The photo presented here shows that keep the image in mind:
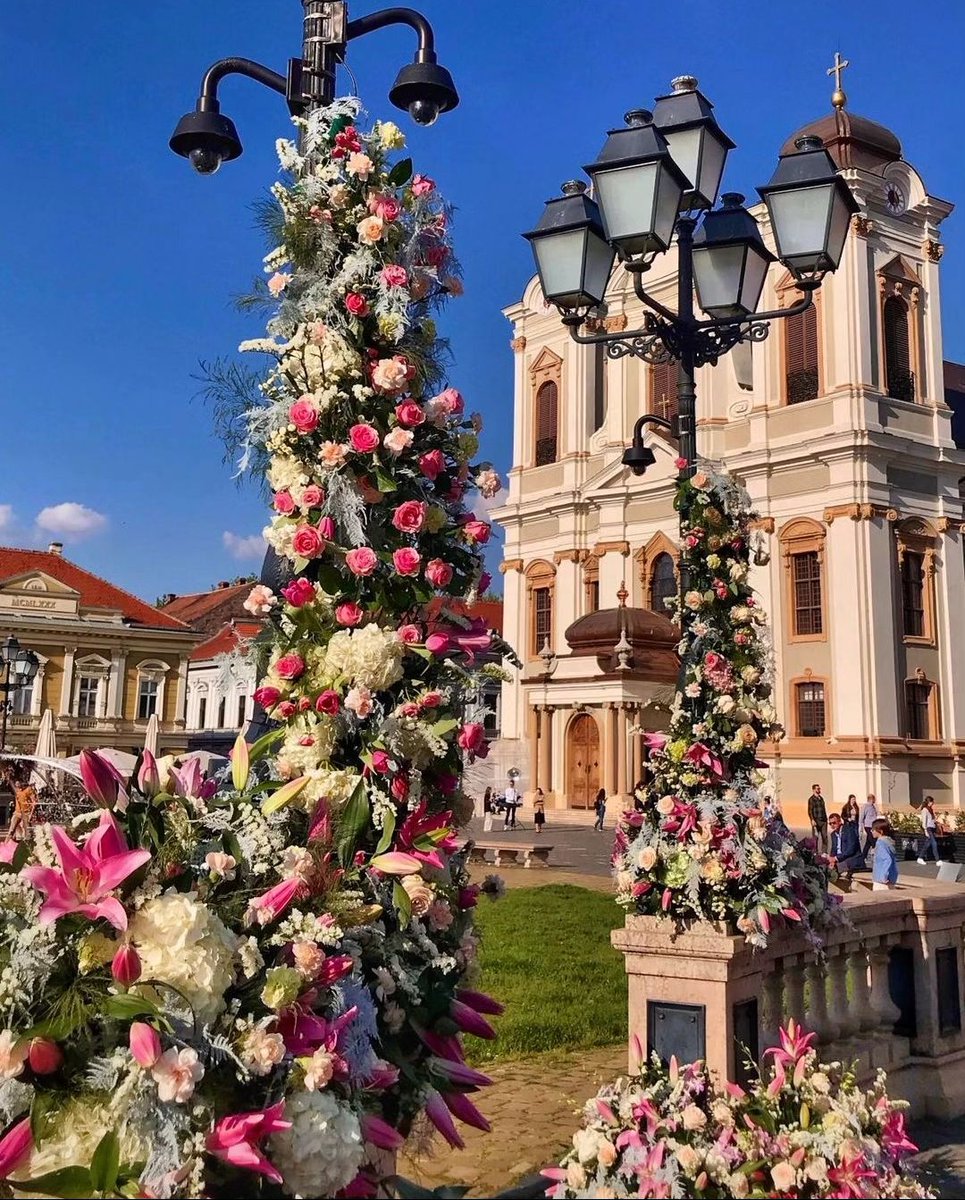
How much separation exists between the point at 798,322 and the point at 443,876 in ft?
113

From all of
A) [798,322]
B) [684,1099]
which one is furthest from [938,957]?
[798,322]

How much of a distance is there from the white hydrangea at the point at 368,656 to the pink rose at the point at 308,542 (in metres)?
0.26

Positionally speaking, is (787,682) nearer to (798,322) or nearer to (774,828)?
(798,322)

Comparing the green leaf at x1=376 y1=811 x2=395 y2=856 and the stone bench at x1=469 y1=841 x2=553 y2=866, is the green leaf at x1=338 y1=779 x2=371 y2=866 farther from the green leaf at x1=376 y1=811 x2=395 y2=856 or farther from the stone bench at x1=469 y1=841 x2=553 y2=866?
the stone bench at x1=469 y1=841 x2=553 y2=866

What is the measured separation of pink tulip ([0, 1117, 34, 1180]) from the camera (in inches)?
86.4

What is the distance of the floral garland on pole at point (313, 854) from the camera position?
2.31 meters

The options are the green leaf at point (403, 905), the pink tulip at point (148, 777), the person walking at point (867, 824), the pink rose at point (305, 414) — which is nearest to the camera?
the pink tulip at point (148, 777)

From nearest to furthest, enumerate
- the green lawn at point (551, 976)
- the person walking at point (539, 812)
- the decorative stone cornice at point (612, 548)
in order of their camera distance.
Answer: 1. the green lawn at point (551, 976)
2. the person walking at point (539, 812)
3. the decorative stone cornice at point (612, 548)

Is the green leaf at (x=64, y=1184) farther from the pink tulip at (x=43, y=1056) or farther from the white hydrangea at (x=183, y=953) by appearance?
the white hydrangea at (x=183, y=953)

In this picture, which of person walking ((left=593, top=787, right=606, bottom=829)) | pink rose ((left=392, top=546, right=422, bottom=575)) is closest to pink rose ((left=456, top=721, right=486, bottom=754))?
pink rose ((left=392, top=546, right=422, bottom=575))

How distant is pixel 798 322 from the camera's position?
3478 centimetres

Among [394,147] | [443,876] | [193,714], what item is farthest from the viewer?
[193,714]

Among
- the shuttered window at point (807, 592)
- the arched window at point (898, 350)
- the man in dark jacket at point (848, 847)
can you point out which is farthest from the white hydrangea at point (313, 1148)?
the arched window at point (898, 350)

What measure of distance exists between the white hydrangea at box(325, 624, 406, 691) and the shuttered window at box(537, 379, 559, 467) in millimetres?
38871
